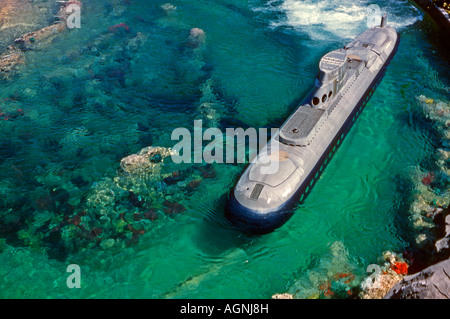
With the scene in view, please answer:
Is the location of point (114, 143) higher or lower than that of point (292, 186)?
lower

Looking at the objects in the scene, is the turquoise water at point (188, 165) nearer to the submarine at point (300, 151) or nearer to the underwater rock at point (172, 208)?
the underwater rock at point (172, 208)

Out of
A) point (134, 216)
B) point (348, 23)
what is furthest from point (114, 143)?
point (348, 23)

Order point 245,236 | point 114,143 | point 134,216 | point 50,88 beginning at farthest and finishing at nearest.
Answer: point 50,88, point 114,143, point 134,216, point 245,236

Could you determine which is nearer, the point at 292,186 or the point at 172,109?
the point at 292,186

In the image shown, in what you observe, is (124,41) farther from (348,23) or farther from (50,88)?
(348,23)

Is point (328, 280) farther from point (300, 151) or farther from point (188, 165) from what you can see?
point (188, 165)
